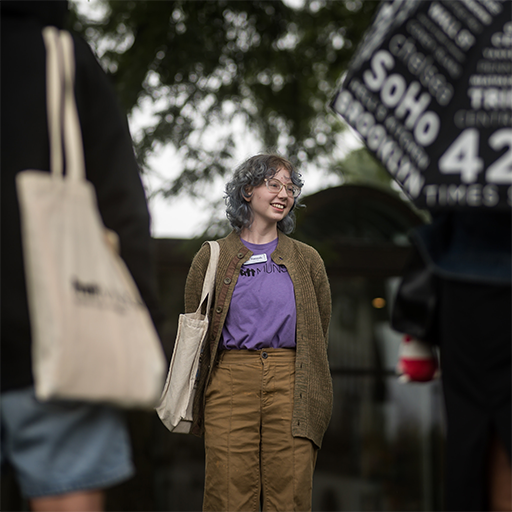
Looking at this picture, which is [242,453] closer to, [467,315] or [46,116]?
[467,315]

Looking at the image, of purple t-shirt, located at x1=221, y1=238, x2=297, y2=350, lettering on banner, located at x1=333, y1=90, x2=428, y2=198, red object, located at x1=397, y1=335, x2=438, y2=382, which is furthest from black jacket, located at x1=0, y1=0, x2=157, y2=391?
purple t-shirt, located at x1=221, y1=238, x2=297, y2=350

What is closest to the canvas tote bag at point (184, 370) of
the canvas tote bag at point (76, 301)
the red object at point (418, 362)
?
the red object at point (418, 362)

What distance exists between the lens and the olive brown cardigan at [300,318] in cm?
329

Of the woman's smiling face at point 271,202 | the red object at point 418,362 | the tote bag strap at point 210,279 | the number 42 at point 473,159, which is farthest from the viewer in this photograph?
the woman's smiling face at point 271,202

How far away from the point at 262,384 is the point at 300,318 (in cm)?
39

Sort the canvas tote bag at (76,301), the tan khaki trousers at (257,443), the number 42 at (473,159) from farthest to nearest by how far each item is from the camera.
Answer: the tan khaki trousers at (257,443), the number 42 at (473,159), the canvas tote bag at (76,301)

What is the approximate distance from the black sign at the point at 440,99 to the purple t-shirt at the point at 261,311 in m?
1.58

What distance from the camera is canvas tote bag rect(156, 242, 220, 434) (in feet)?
11.0

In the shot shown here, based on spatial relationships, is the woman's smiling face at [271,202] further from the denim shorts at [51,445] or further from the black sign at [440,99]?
the denim shorts at [51,445]

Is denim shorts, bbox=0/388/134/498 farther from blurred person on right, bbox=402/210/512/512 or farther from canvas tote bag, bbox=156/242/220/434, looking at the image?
canvas tote bag, bbox=156/242/220/434

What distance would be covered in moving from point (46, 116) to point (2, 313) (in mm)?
483

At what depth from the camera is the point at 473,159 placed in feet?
5.50

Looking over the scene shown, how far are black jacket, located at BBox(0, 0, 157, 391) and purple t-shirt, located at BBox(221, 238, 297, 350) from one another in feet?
5.56

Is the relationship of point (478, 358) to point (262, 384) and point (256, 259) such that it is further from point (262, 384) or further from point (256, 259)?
point (256, 259)
